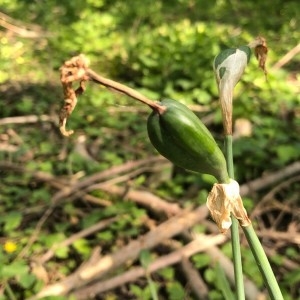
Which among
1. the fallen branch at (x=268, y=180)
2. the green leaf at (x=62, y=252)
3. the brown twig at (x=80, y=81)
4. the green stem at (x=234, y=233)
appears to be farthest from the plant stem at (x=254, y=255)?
the fallen branch at (x=268, y=180)

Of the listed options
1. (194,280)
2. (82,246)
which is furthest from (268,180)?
(82,246)

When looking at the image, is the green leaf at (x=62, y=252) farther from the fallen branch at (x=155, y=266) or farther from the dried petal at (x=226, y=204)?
the dried petal at (x=226, y=204)

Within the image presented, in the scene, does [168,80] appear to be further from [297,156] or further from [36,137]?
[297,156]

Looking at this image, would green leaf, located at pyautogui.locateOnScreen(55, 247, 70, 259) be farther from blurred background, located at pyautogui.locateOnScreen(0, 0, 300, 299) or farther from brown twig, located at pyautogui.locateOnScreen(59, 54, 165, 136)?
brown twig, located at pyautogui.locateOnScreen(59, 54, 165, 136)

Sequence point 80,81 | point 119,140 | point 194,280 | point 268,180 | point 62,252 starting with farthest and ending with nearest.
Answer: point 119,140 → point 268,180 → point 62,252 → point 194,280 → point 80,81

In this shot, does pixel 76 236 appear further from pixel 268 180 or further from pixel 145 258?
pixel 268 180

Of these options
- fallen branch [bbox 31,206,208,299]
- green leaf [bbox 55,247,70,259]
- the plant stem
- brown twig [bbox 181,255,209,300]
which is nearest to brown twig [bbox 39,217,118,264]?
green leaf [bbox 55,247,70,259]
